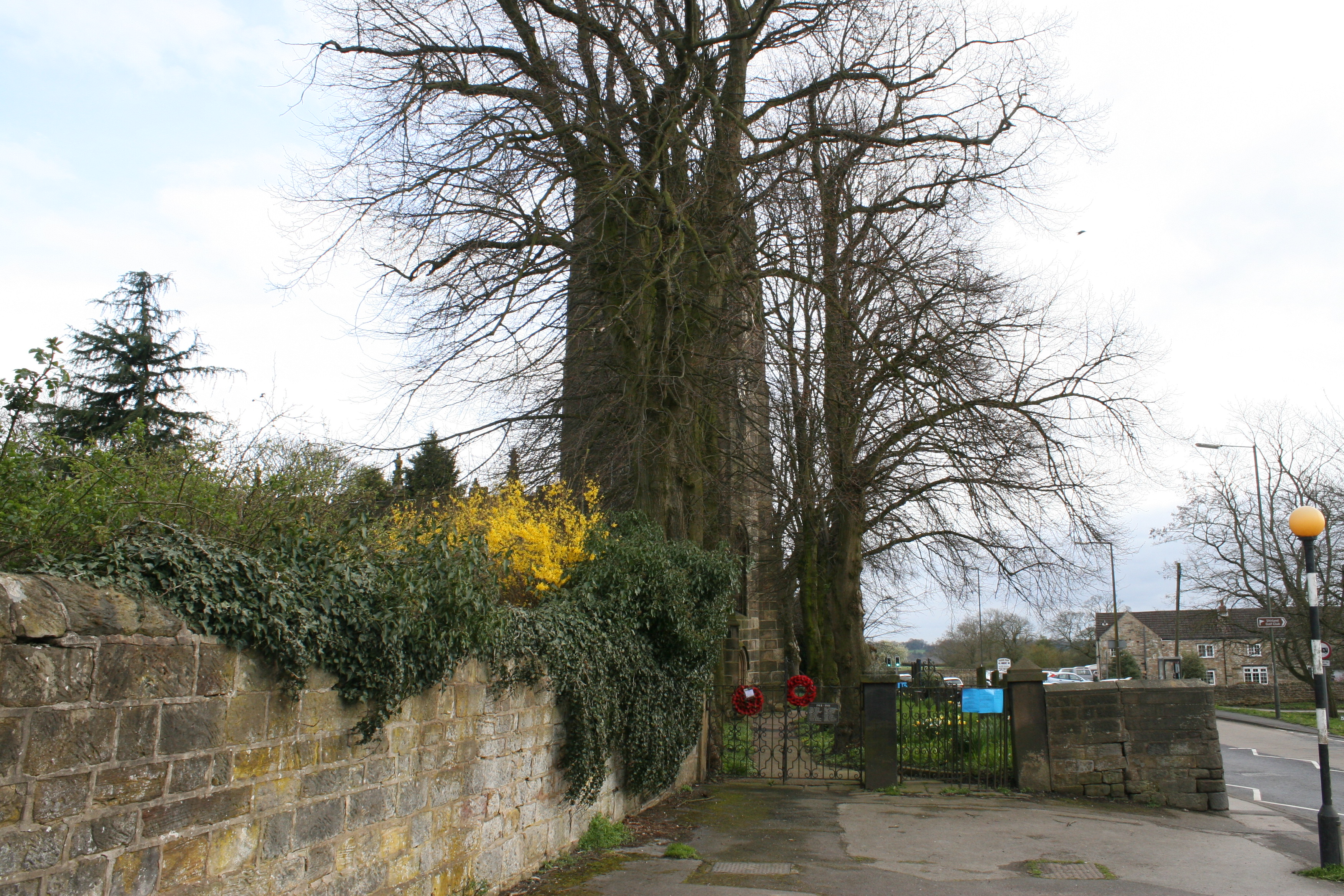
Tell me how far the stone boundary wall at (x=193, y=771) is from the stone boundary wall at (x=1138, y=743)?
9.20 meters

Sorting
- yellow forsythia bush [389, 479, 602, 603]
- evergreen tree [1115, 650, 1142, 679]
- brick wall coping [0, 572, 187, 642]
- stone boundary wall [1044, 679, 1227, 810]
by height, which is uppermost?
yellow forsythia bush [389, 479, 602, 603]

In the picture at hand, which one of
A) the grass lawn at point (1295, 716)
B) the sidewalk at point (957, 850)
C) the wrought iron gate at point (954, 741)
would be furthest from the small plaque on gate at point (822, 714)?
the grass lawn at point (1295, 716)

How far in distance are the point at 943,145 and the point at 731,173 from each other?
13.0 ft

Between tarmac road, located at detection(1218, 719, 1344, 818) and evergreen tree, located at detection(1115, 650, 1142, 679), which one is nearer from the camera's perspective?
tarmac road, located at detection(1218, 719, 1344, 818)

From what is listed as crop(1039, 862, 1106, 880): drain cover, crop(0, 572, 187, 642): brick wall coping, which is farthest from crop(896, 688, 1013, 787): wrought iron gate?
crop(0, 572, 187, 642): brick wall coping

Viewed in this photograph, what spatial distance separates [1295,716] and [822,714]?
29311mm

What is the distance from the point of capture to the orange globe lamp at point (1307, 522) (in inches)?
355

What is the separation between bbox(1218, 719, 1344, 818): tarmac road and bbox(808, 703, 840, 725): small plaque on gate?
605 centimetres

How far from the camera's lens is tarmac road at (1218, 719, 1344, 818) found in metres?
14.1

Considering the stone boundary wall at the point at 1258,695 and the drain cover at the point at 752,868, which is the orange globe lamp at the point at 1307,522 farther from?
the stone boundary wall at the point at 1258,695

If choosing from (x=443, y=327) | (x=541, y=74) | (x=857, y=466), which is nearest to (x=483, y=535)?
(x=443, y=327)

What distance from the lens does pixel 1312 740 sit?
26.0m

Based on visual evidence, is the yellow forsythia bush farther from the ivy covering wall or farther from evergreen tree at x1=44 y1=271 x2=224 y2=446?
evergreen tree at x1=44 y1=271 x2=224 y2=446

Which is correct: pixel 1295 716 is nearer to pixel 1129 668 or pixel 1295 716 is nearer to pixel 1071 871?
pixel 1129 668
